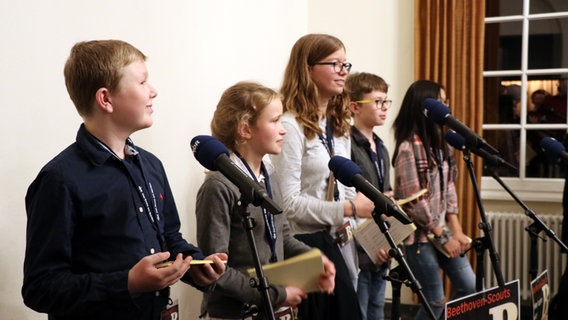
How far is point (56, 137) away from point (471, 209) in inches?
133

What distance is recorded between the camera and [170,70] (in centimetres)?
294

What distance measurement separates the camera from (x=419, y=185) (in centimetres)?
328

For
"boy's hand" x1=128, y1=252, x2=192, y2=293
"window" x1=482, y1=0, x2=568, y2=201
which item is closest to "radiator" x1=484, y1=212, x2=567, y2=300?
"window" x1=482, y1=0, x2=568, y2=201

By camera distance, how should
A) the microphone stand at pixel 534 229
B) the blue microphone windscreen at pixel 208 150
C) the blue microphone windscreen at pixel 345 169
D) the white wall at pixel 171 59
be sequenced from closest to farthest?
the blue microphone windscreen at pixel 208 150, the blue microphone windscreen at pixel 345 169, the white wall at pixel 171 59, the microphone stand at pixel 534 229

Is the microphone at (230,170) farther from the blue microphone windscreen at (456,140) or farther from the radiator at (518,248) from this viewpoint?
the radiator at (518,248)

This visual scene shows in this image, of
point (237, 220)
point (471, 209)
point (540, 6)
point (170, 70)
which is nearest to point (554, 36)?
point (540, 6)

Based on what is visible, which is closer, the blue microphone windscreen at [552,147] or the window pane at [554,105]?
the blue microphone windscreen at [552,147]

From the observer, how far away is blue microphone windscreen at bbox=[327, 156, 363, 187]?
1.87 meters

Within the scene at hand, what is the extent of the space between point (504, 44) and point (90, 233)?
4129 mm

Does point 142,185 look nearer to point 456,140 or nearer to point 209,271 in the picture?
point 209,271

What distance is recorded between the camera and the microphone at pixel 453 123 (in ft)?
7.84

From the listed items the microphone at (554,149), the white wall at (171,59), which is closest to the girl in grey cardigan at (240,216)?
the white wall at (171,59)

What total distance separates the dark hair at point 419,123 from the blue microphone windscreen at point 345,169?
1.51 m

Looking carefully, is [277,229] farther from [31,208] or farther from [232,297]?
[31,208]
